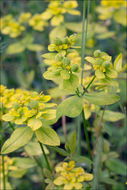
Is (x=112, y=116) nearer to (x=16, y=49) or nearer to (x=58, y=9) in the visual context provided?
(x=58, y=9)

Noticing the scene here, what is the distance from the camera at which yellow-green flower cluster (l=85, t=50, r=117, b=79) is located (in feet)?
2.38

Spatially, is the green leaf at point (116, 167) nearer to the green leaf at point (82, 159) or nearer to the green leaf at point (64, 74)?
the green leaf at point (82, 159)

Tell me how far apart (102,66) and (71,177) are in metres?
0.41

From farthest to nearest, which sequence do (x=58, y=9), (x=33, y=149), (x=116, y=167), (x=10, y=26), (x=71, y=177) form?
(x=10, y=26) < (x=58, y=9) < (x=116, y=167) < (x=33, y=149) < (x=71, y=177)

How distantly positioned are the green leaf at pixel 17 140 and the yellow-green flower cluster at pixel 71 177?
20 cm

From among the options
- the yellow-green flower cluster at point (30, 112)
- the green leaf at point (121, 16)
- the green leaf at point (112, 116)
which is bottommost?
the green leaf at point (112, 116)

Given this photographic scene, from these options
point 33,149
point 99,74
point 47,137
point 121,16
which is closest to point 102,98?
point 99,74

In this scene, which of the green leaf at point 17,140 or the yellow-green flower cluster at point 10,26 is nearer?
the green leaf at point 17,140

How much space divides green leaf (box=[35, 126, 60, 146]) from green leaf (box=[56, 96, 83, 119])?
0.23 ft

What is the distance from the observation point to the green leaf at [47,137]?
73 centimetres

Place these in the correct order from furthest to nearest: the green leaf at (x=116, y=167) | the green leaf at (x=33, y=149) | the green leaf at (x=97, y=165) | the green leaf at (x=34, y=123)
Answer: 1. the green leaf at (x=116, y=167)
2. the green leaf at (x=33, y=149)
3. the green leaf at (x=97, y=165)
4. the green leaf at (x=34, y=123)

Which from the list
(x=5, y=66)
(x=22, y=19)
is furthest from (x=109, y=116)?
(x=5, y=66)

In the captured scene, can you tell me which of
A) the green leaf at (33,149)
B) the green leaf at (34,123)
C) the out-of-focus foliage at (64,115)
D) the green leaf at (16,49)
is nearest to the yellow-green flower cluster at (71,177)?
the out-of-focus foliage at (64,115)

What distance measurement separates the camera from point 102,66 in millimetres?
736
